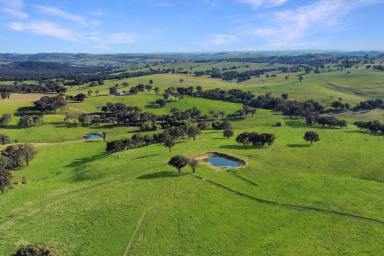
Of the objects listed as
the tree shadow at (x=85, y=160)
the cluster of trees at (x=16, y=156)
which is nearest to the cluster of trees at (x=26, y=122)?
the cluster of trees at (x=16, y=156)

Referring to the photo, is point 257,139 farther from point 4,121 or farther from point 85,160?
point 4,121

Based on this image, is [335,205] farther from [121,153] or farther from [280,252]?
[121,153]

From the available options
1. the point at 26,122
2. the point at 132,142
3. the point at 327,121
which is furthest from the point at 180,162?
the point at 26,122

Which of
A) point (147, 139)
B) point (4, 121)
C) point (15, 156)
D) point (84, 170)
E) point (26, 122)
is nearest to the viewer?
point (84, 170)

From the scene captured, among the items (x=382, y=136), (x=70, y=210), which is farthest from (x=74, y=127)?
(x=382, y=136)

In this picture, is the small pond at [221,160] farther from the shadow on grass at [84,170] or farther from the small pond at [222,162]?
the shadow on grass at [84,170]

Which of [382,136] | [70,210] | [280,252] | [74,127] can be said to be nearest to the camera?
[280,252]
